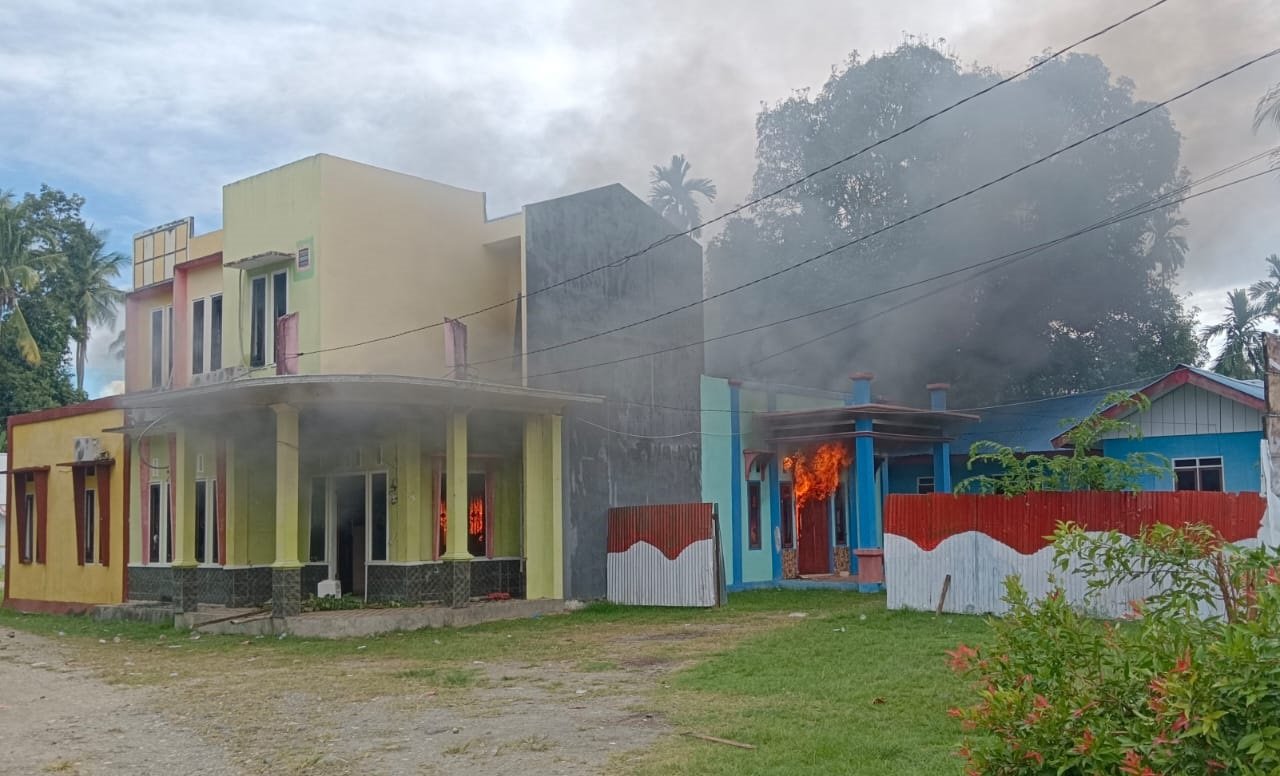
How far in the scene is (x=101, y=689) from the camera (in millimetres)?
12031

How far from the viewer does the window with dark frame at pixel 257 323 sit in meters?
19.7

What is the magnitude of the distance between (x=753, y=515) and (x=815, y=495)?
1.91 metres

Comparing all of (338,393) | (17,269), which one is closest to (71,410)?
(338,393)

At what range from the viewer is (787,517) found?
82.3 ft

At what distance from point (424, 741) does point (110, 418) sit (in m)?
15.6

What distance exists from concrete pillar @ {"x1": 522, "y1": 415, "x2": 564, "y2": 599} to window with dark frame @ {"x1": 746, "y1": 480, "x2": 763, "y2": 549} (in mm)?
5368

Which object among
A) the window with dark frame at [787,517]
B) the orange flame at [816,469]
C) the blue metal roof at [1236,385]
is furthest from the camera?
the window with dark frame at [787,517]

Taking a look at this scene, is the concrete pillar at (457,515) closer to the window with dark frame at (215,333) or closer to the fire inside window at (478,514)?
the fire inside window at (478,514)

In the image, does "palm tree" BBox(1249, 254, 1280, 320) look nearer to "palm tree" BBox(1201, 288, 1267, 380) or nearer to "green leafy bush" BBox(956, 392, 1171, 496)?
"palm tree" BBox(1201, 288, 1267, 380)

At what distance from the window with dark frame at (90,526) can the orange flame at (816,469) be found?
45.7 ft

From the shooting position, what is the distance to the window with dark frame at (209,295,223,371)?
68.0 ft

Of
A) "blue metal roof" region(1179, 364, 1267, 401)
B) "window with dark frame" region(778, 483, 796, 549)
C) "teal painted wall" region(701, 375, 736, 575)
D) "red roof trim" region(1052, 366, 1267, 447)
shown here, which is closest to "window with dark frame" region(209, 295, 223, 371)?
"teal painted wall" region(701, 375, 736, 575)

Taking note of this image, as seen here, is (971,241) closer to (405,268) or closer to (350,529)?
(405,268)

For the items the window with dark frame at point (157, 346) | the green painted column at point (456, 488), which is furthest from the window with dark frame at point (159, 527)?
the green painted column at point (456, 488)
